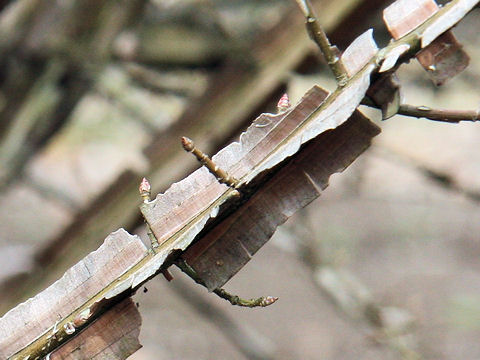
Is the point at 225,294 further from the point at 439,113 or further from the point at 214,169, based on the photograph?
the point at 439,113

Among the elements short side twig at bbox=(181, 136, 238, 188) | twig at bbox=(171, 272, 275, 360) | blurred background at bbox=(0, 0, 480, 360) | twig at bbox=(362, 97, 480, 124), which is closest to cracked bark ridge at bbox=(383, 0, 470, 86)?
twig at bbox=(362, 97, 480, 124)

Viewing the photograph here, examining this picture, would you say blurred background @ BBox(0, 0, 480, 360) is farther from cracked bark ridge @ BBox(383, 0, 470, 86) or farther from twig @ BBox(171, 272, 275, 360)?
cracked bark ridge @ BBox(383, 0, 470, 86)

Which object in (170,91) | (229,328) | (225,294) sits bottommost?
(229,328)

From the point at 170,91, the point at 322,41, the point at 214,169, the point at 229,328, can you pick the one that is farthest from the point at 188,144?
the point at 229,328

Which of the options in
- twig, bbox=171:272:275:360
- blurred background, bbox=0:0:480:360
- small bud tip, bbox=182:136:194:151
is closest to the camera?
small bud tip, bbox=182:136:194:151

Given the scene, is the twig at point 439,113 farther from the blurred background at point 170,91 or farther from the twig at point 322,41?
the blurred background at point 170,91

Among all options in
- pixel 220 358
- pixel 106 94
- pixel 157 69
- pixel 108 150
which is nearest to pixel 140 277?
pixel 157 69

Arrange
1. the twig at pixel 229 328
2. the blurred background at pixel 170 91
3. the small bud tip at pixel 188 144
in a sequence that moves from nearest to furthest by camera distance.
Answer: the small bud tip at pixel 188 144
the blurred background at pixel 170 91
the twig at pixel 229 328

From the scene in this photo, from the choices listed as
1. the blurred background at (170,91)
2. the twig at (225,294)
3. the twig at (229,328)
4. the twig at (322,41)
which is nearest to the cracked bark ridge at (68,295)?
the twig at (225,294)
